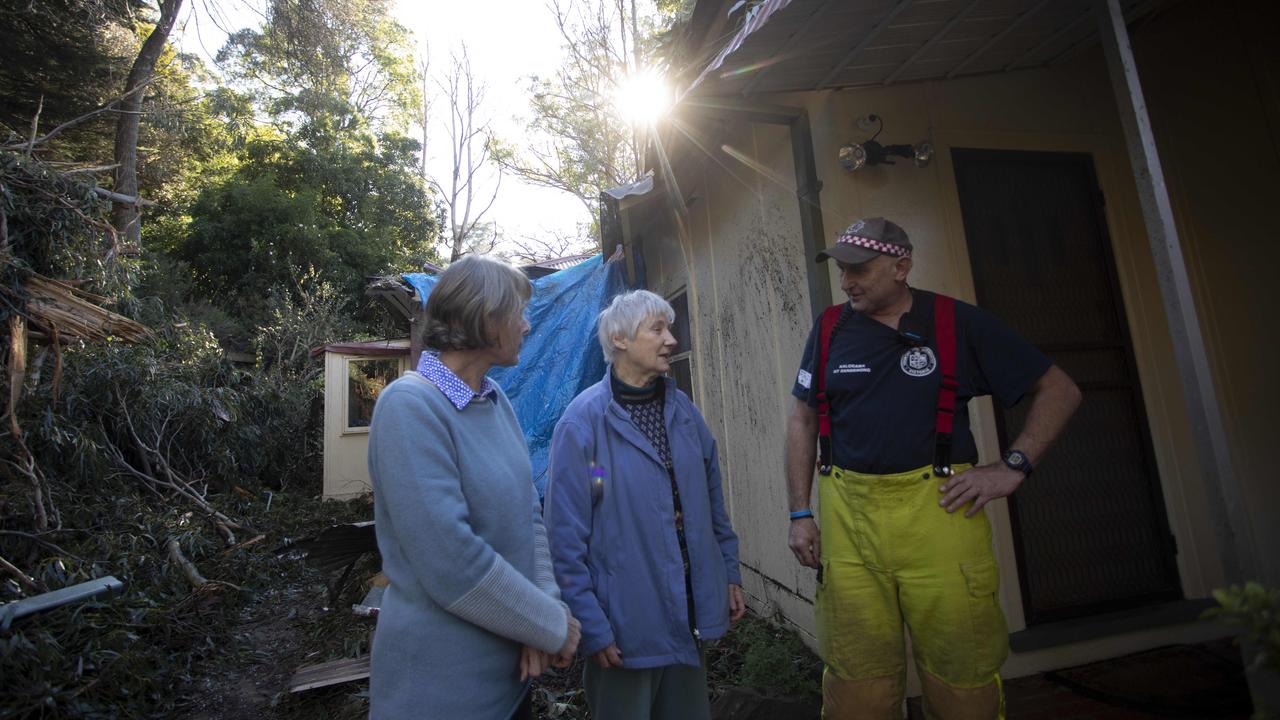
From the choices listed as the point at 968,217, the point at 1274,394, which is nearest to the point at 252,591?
the point at 968,217

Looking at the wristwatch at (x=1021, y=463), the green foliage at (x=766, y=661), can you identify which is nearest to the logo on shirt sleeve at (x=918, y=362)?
the wristwatch at (x=1021, y=463)

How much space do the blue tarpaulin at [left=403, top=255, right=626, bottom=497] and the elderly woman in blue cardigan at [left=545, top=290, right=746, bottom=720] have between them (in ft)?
12.3

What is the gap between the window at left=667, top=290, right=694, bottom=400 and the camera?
5654mm

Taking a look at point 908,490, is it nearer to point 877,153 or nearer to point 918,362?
point 918,362

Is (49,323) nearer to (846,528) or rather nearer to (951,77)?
(846,528)

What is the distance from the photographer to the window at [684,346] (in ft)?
18.5

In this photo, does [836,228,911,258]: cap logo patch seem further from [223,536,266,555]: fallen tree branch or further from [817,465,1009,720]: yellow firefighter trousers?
[223,536,266,555]: fallen tree branch

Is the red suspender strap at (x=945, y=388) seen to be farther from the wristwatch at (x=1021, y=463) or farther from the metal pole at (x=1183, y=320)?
the metal pole at (x=1183, y=320)

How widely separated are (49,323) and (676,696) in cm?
547

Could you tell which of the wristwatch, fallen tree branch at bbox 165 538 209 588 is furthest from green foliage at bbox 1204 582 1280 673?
fallen tree branch at bbox 165 538 209 588

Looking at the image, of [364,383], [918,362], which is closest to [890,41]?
[918,362]

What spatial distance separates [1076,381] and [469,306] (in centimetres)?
315

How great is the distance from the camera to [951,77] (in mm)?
3154

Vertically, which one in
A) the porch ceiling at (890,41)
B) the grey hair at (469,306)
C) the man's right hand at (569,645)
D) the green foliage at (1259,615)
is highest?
Result: the porch ceiling at (890,41)
